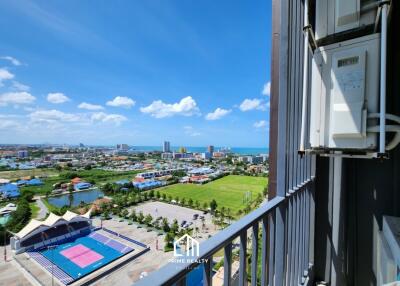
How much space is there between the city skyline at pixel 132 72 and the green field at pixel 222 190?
487 cm

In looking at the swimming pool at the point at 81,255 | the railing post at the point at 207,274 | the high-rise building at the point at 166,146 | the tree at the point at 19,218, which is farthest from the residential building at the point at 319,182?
the high-rise building at the point at 166,146

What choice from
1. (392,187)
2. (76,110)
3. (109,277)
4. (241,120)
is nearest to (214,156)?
(241,120)

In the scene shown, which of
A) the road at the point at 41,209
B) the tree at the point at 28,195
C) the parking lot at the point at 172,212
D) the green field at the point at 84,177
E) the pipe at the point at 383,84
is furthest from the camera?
the parking lot at the point at 172,212

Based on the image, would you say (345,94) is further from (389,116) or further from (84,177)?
(84,177)

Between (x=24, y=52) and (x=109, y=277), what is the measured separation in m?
9.91

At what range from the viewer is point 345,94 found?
818 mm

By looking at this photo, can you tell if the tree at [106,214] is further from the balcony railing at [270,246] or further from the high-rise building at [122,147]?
the high-rise building at [122,147]

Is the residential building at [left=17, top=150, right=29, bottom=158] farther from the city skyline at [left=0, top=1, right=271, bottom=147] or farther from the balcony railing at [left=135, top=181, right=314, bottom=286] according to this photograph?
the balcony railing at [left=135, top=181, right=314, bottom=286]

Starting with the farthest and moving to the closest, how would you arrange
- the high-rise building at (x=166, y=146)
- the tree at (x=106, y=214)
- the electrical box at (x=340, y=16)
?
1. the high-rise building at (x=166, y=146)
2. the tree at (x=106, y=214)
3. the electrical box at (x=340, y=16)

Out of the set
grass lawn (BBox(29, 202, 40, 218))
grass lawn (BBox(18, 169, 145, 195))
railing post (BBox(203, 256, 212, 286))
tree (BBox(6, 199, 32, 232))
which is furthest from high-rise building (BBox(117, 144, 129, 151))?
railing post (BBox(203, 256, 212, 286))

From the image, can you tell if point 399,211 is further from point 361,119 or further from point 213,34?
point 213,34

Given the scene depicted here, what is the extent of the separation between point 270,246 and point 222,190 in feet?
59.6

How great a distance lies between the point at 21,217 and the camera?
686 centimetres

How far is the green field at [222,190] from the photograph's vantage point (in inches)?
634
